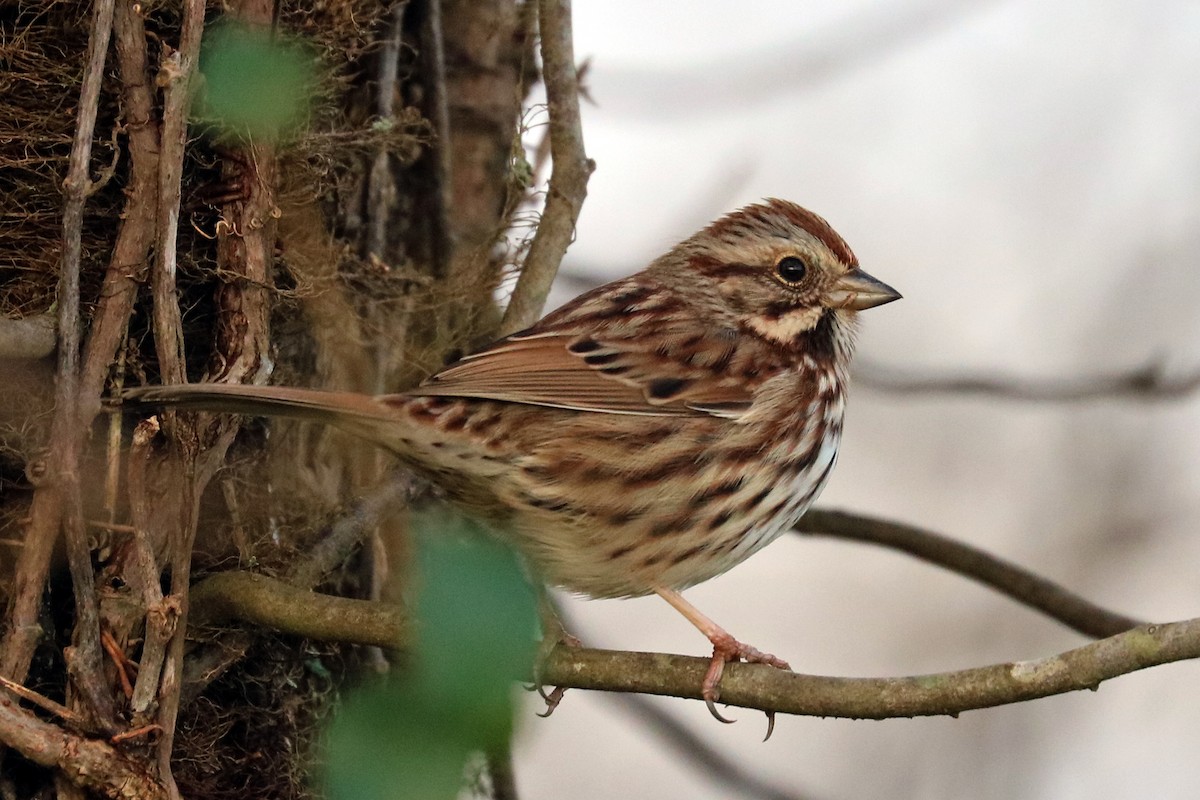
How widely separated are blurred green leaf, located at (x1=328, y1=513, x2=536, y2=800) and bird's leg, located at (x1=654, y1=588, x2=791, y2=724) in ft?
3.36

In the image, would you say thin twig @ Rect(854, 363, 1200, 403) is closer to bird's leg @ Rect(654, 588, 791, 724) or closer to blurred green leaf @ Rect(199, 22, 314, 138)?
bird's leg @ Rect(654, 588, 791, 724)

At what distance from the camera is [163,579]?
9.55 ft

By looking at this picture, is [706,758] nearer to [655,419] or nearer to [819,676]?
[655,419]

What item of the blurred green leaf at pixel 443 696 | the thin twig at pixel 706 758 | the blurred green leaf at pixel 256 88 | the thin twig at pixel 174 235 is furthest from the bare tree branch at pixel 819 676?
the thin twig at pixel 706 758

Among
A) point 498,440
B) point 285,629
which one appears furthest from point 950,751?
point 285,629

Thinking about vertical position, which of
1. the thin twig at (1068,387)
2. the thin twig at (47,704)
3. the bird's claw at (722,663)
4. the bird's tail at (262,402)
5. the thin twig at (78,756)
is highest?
the thin twig at (1068,387)

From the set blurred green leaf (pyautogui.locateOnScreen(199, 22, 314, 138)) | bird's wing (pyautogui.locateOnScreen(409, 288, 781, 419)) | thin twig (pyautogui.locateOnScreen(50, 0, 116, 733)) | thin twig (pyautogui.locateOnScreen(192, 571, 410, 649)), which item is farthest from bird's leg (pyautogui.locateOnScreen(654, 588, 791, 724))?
blurred green leaf (pyautogui.locateOnScreen(199, 22, 314, 138))

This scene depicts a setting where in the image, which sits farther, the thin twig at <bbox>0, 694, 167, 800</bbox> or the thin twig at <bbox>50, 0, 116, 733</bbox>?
the thin twig at <bbox>50, 0, 116, 733</bbox>

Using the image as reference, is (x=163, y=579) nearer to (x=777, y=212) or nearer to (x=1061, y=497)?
(x=777, y=212)

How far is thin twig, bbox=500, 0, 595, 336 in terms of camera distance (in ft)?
11.8

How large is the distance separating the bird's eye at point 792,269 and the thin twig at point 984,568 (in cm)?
68

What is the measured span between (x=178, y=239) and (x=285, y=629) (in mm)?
881

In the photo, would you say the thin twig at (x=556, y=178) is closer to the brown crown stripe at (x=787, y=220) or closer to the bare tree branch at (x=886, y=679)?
the brown crown stripe at (x=787, y=220)

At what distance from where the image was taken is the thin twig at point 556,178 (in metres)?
3.60
